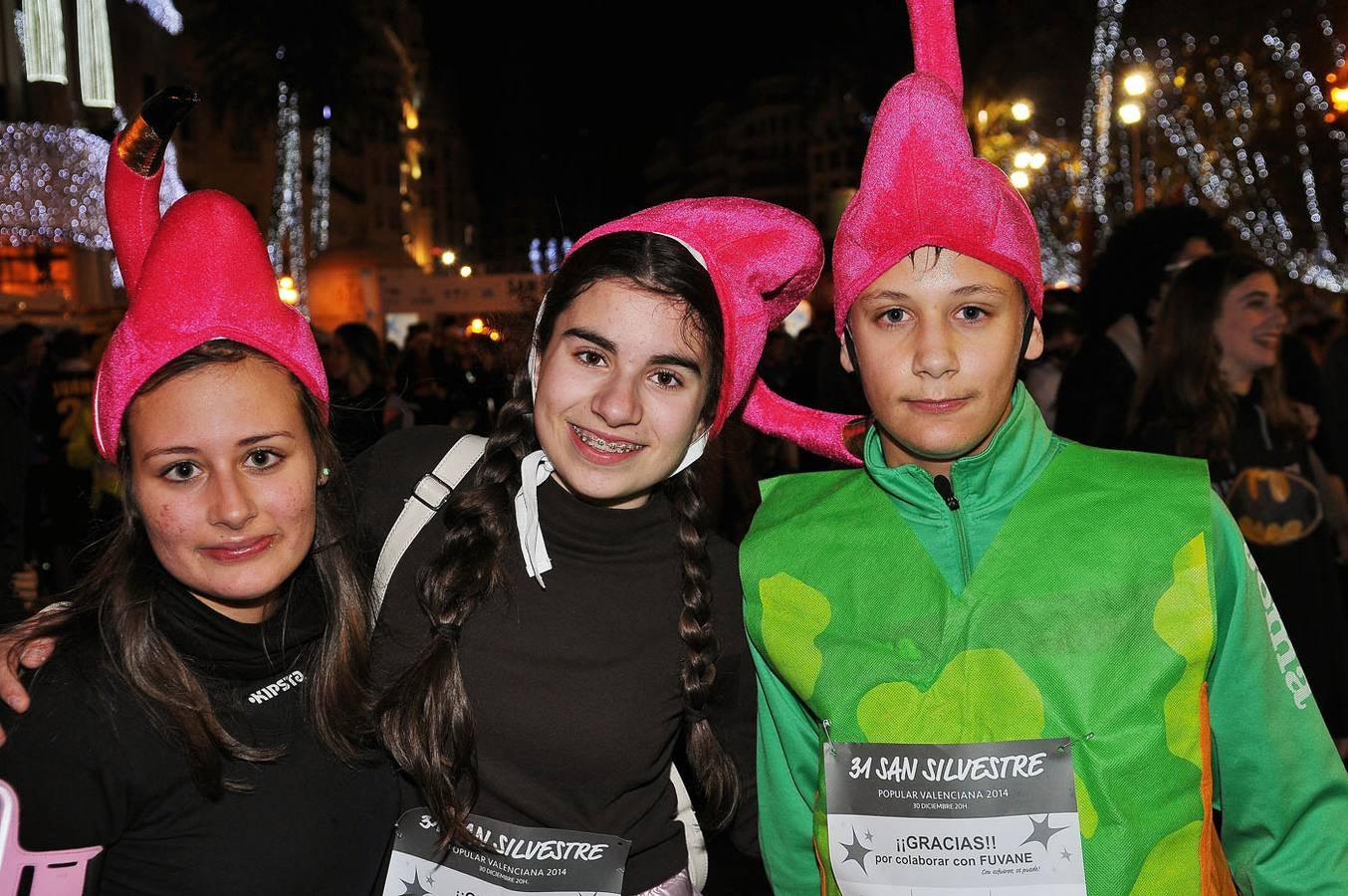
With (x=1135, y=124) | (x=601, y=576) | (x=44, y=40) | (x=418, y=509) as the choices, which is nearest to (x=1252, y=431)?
(x=601, y=576)

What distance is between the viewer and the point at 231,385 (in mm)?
2223

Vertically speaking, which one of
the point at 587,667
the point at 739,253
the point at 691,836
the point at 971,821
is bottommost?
the point at 691,836

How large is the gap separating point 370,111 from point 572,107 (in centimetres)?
2387

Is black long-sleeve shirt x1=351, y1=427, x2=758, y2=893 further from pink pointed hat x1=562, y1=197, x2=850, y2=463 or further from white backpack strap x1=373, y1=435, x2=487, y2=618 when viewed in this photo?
pink pointed hat x1=562, y1=197, x2=850, y2=463

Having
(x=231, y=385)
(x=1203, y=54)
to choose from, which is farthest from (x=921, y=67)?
(x=1203, y=54)

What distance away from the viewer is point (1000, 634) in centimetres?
220

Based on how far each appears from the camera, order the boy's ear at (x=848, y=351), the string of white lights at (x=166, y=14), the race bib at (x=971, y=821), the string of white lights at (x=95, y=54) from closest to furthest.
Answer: the race bib at (x=971, y=821)
the boy's ear at (x=848, y=351)
the string of white lights at (x=95, y=54)
the string of white lights at (x=166, y=14)

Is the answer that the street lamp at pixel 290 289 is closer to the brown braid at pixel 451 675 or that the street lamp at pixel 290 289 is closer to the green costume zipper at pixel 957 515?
the brown braid at pixel 451 675

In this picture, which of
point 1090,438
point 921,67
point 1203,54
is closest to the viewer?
point 921,67

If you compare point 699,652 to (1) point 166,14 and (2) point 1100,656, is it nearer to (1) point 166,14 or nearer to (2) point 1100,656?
(2) point 1100,656

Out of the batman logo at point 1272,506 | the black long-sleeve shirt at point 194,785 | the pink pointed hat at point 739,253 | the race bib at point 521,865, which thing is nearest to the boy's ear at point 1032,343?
the pink pointed hat at point 739,253

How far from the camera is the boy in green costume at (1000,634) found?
2102mm

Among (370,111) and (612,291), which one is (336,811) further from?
(370,111)

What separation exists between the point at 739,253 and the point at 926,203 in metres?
0.54
